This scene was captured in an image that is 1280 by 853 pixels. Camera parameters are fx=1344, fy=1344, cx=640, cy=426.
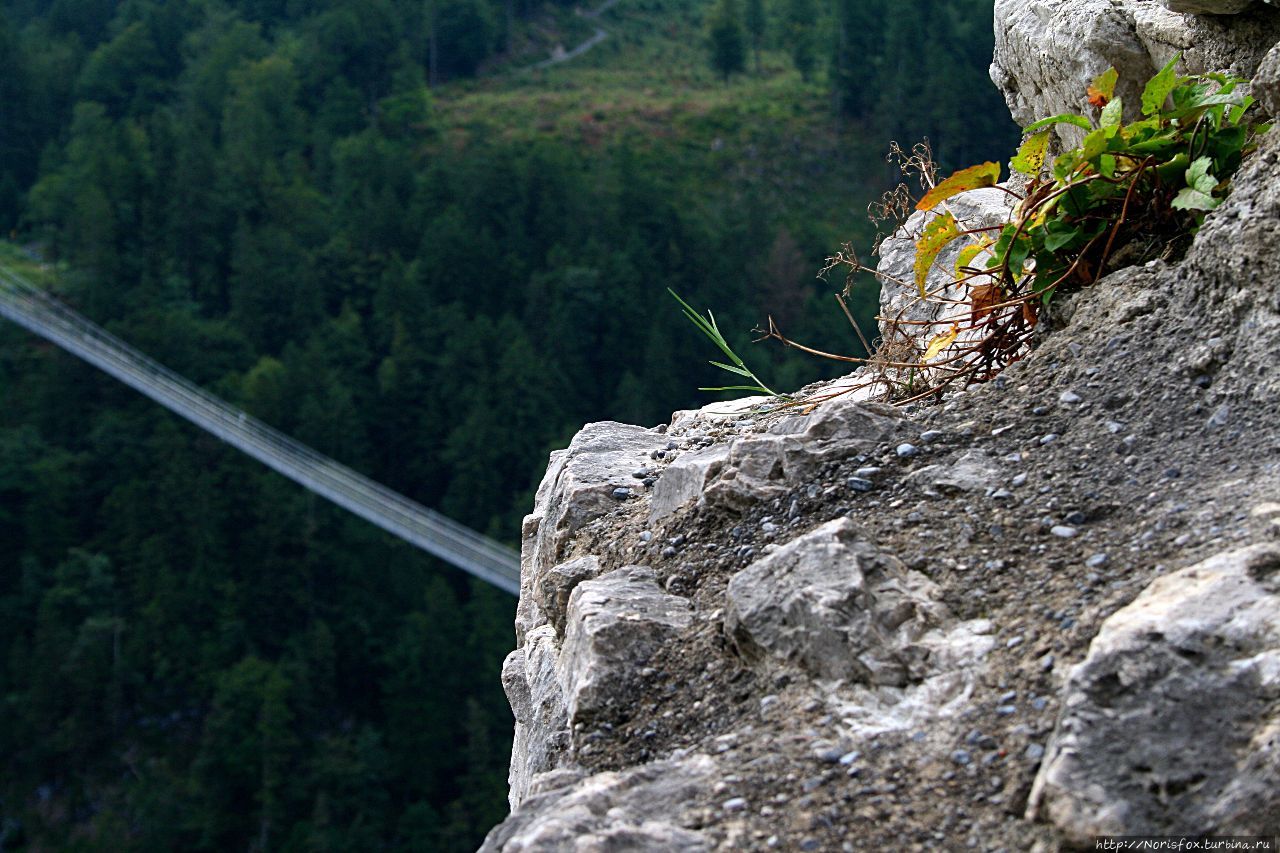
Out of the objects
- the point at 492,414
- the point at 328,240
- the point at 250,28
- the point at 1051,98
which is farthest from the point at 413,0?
the point at 1051,98

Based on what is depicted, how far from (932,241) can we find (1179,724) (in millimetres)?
1415

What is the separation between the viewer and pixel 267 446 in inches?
1361

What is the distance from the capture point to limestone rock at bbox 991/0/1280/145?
3225 mm

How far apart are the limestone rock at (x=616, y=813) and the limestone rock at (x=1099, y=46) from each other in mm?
2161

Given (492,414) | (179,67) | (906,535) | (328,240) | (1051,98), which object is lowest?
(492,414)

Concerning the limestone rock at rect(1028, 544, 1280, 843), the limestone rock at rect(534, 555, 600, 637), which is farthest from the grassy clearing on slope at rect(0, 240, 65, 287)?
the limestone rock at rect(1028, 544, 1280, 843)

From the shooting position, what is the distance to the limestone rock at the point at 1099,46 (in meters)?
3.22

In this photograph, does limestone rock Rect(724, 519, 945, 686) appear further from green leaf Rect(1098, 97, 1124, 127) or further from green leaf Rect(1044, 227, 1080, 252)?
green leaf Rect(1098, 97, 1124, 127)

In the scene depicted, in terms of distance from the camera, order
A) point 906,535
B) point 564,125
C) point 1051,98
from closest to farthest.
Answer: point 906,535 → point 1051,98 → point 564,125

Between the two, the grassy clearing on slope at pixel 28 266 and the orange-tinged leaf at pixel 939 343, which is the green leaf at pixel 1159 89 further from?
the grassy clearing on slope at pixel 28 266

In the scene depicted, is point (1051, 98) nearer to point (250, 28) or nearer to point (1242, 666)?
point (1242, 666)

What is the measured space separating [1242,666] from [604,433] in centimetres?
222

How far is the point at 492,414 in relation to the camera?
147 feet

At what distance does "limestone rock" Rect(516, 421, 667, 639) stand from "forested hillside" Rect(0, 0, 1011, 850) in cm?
3409
